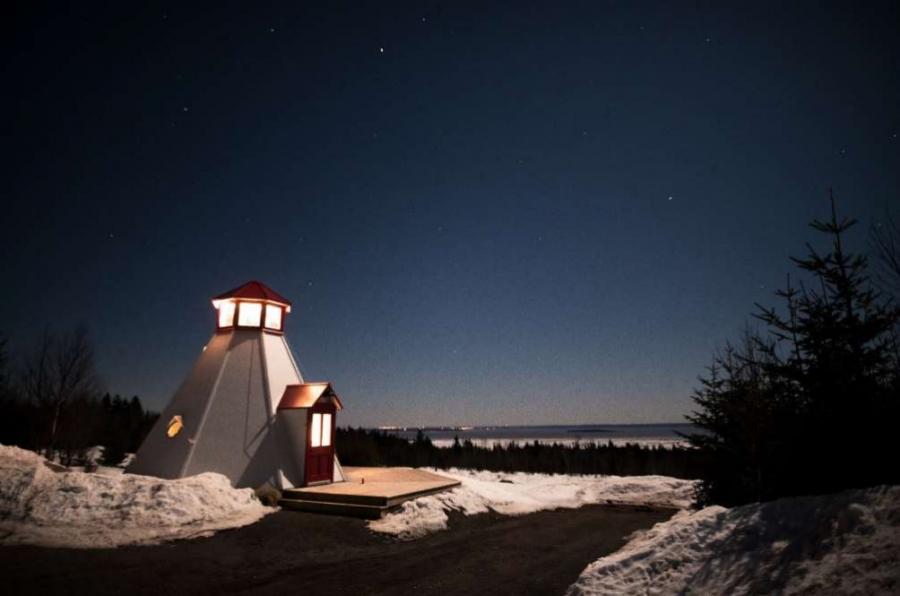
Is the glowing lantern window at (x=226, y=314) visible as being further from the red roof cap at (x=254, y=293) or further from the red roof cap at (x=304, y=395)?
the red roof cap at (x=304, y=395)

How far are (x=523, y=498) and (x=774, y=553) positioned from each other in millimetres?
10954

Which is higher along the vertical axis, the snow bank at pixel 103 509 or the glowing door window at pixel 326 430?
the glowing door window at pixel 326 430

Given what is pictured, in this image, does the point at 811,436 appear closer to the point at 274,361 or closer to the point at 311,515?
the point at 311,515

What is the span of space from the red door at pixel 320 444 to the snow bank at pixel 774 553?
9.89 metres

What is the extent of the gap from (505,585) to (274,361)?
1136cm

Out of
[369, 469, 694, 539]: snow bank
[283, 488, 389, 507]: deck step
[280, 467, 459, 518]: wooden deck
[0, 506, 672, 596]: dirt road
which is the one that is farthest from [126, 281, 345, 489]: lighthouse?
[369, 469, 694, 539]: snow bank

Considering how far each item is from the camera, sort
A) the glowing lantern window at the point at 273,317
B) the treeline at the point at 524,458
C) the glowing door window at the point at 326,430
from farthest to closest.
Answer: the treeline at the point at 524,458
the glowing lantern window at the point at 273,317
the glowing door window at the point at 326,430

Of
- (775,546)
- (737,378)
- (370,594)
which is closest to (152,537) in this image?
(370,594)

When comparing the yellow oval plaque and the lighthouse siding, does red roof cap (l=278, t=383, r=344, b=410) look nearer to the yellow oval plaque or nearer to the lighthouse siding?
the lighthouse siding

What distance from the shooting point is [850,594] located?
362 centimetres

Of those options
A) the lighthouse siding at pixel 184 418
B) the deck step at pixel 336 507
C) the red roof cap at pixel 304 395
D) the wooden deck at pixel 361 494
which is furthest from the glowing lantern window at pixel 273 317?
the deck step at pixel 336 507

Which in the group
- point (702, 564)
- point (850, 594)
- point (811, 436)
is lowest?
point (702, 564)

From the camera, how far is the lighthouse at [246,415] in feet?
43.5

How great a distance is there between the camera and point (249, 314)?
16.2 meters
